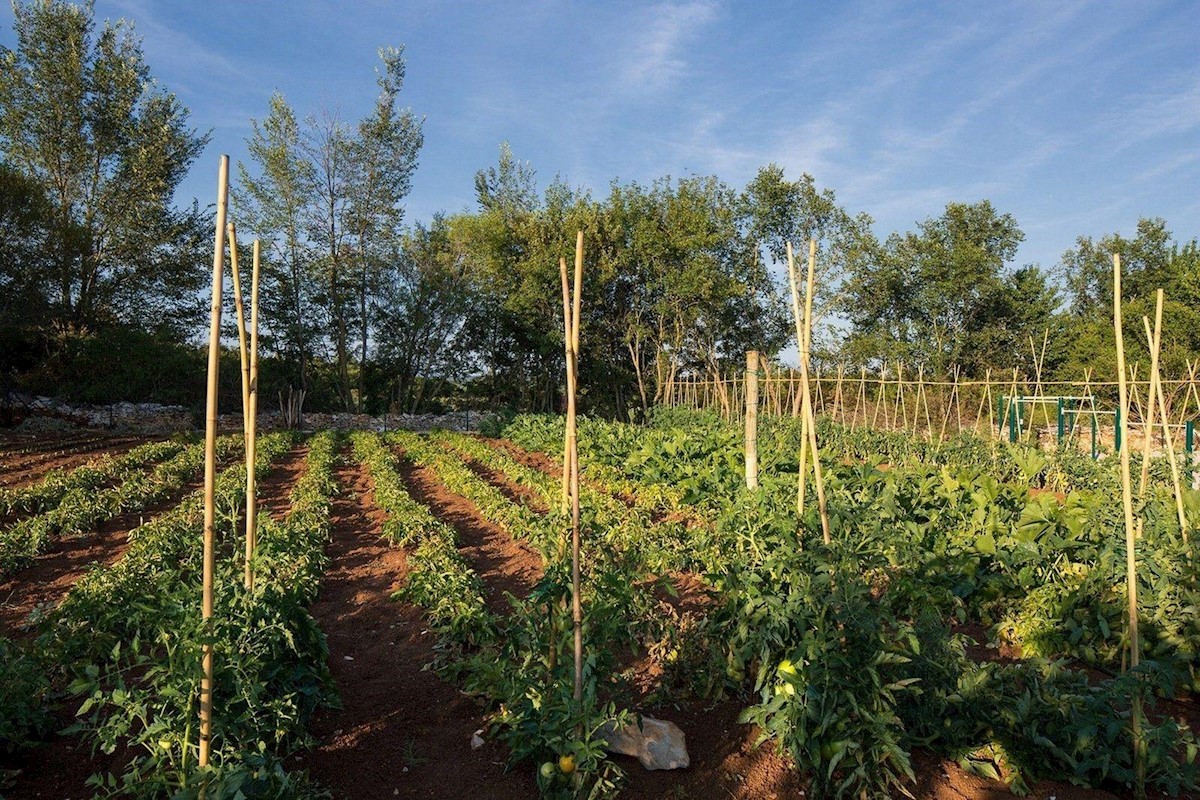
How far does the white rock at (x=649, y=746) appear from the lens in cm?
305

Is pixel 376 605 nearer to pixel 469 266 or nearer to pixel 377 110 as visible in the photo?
pixel 469 266

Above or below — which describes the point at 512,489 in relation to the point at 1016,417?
below

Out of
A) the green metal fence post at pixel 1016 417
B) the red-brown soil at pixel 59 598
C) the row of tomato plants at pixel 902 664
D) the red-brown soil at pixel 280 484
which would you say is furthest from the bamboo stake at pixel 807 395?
the green metal fence post at pixel 1016 417

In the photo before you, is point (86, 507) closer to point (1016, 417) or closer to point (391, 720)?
point (391, 720)

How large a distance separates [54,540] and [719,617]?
6.57 metres

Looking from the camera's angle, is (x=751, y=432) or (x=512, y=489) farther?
(x=512, y=489)

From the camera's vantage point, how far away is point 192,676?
97.9 inches

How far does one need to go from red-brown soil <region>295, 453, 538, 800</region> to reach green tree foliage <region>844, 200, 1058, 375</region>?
80.8 feet

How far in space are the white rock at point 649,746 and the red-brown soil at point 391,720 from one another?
386 millimetres

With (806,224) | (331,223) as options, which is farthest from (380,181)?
(806,224)

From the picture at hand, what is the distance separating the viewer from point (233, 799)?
2217 millimetres

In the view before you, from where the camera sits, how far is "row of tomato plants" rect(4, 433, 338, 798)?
2457 millimetres

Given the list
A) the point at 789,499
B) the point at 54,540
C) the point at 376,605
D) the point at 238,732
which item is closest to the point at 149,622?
the point at 238,732

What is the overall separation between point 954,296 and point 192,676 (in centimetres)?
2906
